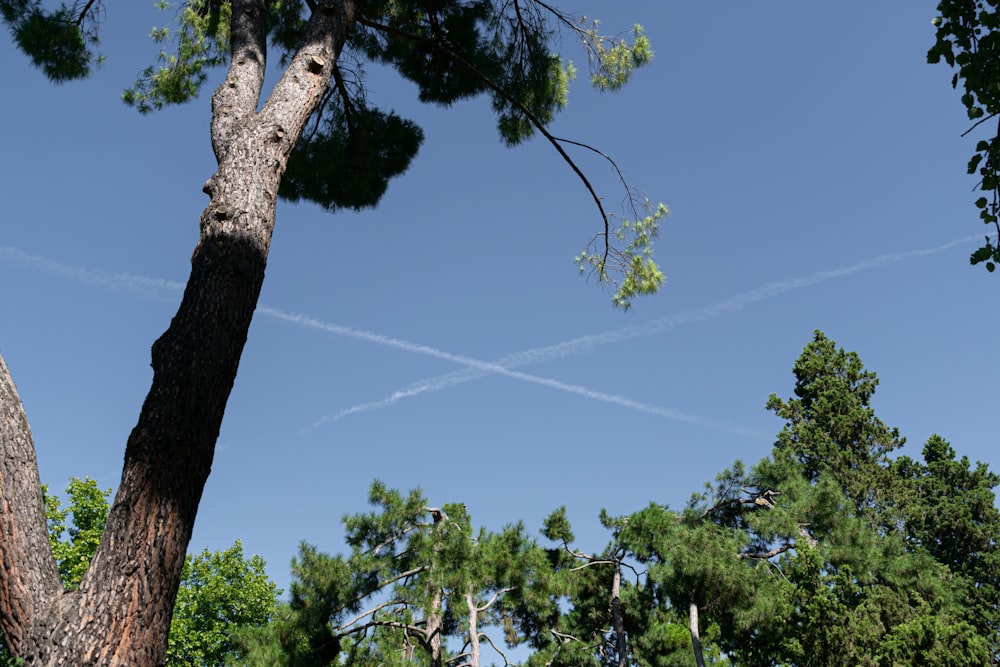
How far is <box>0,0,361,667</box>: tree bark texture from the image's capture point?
219 centimetres

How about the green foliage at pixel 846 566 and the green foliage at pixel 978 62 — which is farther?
the green foliage at pixel 846 566

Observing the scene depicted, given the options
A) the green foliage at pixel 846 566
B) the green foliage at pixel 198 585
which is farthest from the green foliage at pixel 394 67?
the green foliage at pixel 198 585

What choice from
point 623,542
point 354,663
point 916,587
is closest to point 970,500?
point 916,587

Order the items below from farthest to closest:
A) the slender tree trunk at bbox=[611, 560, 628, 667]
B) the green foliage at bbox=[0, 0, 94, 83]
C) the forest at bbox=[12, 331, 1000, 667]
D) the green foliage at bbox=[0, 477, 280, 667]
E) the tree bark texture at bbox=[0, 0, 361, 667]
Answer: the green foliage at bbox=[0, 477, 280, 667] → the slender tree trunk at bbox=[611, 560, 628, 667] → the forest at bbox=[12, 331, 1000, 667] → the green foliage at bbox=[0, 0, 94, 83] → the tree bark texture at bbox=[0, 0, 361, 667]

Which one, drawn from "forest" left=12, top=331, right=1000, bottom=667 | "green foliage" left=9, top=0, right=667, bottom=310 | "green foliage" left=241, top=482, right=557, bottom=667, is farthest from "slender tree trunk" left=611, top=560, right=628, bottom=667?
"green foliage" left=9, top=0, right=667, bottom=310

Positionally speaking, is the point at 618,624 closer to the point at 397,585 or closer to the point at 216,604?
the point at 397,585

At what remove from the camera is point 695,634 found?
10.6 m

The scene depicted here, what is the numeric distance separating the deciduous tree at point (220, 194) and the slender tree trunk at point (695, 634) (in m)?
Answer: 6.66

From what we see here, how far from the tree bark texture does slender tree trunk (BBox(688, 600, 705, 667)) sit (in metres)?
9.22

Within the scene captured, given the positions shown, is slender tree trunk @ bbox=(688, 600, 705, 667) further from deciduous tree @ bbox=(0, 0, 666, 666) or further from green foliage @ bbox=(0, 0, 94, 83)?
green foliage @ bbox=(0, 0, 94, 83)

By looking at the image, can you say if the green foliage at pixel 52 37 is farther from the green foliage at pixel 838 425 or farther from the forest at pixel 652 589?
the green foliage at pixel 838 425

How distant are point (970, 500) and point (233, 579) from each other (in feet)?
87.6

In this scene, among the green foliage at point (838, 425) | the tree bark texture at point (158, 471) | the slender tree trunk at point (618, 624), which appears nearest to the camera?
the tree bark texture at point (158, 471)

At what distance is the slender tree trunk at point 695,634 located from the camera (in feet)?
33.3
